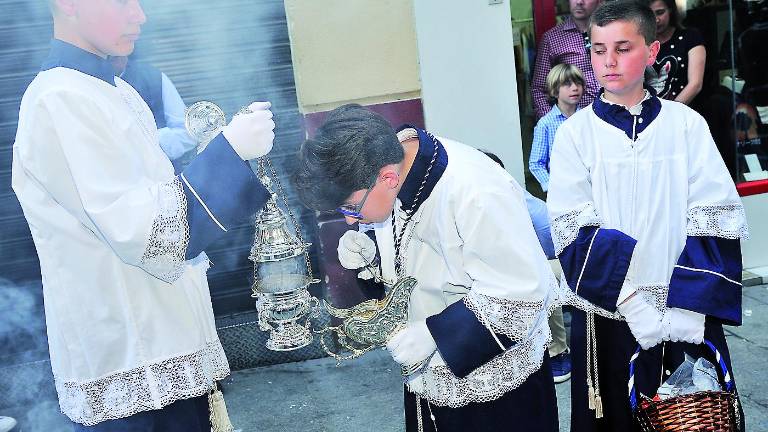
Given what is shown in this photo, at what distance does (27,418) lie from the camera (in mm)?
4500

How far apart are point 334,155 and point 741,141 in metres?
5.37

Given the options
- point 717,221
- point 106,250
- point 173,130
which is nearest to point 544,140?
point 717,221

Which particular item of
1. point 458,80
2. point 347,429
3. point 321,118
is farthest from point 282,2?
point 347,429

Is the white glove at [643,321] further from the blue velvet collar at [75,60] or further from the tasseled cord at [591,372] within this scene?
the blue velvet collar at [75,60]

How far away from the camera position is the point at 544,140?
213 inches

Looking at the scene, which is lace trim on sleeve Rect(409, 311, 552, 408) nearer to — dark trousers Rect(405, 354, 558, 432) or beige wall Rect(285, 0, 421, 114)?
dark trousers Rect(405, 354, 558, 432)

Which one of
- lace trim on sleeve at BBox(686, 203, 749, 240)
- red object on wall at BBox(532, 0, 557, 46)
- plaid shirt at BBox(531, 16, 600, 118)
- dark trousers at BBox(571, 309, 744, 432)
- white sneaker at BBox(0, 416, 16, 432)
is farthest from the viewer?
red object on wall at BBox(532, 0, 557, 46)

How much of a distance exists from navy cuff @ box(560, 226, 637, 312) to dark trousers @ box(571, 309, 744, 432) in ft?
0.67

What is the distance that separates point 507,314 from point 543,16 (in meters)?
4.55

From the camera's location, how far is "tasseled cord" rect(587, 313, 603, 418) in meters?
2.96

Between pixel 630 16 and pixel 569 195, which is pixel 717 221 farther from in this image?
pixel 630 16

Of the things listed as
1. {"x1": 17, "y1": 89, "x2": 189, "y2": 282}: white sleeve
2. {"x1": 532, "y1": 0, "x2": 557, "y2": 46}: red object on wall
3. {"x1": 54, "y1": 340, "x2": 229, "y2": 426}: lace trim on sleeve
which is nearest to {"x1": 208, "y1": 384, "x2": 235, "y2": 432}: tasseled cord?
{"x1": 54, "y1": 340, "x2": 229, "y2": 426}: lace trim on sleeve

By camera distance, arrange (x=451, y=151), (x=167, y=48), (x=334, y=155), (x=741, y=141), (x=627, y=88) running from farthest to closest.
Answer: (x=741, y=141) → (x=167, y=48) → (x=627, y=88) → (x=451, y=151) → (x=334, y=155)

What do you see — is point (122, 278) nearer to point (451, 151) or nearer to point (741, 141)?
point (451, 151)
